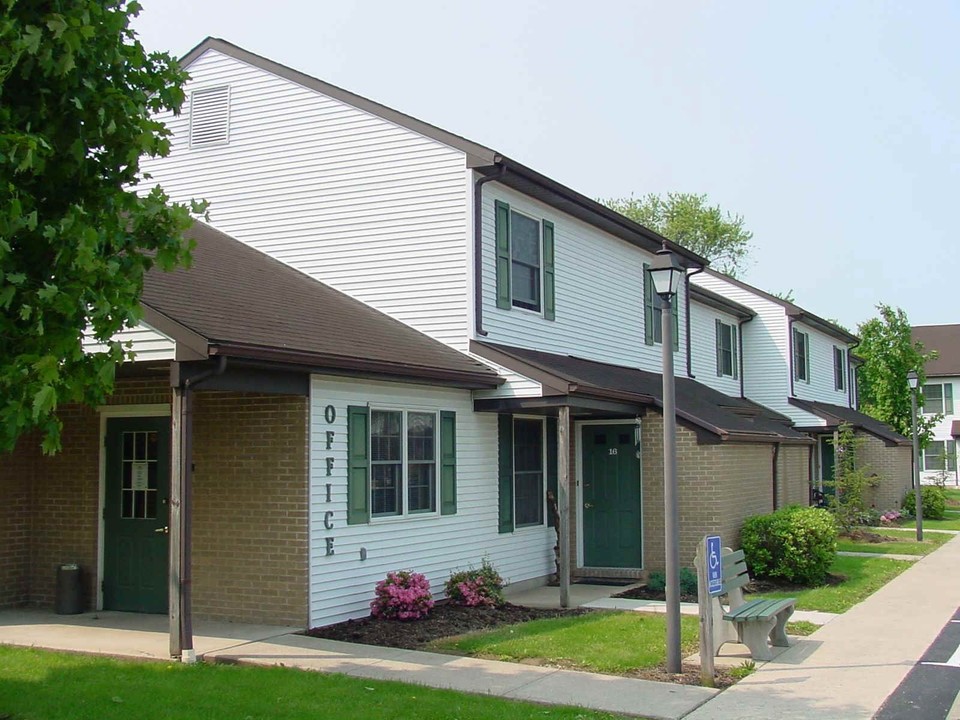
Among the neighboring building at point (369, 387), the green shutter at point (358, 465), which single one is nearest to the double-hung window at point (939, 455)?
the neighboring building at point (369, 387)

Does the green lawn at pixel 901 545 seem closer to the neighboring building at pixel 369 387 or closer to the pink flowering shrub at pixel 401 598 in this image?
the neighboring building at pixel 369 387

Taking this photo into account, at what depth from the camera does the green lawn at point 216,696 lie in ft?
25.0

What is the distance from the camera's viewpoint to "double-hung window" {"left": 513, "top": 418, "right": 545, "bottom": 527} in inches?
610

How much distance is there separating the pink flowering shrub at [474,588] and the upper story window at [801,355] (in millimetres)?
17538

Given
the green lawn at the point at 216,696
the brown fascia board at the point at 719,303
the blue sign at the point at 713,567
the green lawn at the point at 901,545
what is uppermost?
the brown fascia board at the point at 719,303

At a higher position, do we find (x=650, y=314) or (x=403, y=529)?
(x=650, y=314)

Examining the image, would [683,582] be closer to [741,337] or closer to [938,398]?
[741,337]

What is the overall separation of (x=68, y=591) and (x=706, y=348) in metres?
16.5

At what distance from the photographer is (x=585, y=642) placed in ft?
35.2

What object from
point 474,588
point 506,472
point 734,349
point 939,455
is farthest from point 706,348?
point 939,455

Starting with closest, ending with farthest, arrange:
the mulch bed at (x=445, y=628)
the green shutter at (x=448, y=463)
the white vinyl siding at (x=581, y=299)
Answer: the mulch bed at (x=445, y=628) → the green shutter at (x=448, y=463) → the white vinyl siding at (x=581, y=299)

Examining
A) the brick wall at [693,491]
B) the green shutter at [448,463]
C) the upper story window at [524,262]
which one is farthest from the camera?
the brick wall at [693,491]

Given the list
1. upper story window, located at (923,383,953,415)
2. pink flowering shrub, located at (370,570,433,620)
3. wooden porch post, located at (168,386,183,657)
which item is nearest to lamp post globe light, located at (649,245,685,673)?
pink flowering shrub, located at (370,570,433,620)

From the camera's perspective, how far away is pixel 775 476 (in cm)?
1850
